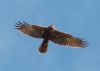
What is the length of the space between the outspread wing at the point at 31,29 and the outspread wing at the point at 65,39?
0.79 meters

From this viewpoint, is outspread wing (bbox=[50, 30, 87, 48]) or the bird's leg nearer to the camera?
the bird's leg

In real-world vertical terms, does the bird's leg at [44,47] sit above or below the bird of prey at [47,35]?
below

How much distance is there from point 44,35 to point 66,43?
6.00 feet

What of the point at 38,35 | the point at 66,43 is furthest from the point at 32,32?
the point at 66,43

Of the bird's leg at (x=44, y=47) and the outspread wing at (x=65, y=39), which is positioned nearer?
the bird's leg at (x=44, y=47)

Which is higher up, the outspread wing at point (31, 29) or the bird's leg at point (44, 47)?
the outspread wing at point (31, 29)

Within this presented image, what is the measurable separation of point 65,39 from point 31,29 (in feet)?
7.38

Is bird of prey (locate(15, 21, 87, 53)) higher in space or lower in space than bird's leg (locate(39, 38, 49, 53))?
higher

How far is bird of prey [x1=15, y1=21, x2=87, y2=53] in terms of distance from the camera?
2659 centimetres

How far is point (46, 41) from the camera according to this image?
87.2ft

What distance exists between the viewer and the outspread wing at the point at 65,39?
26938mm

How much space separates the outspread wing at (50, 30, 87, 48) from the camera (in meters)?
26.9

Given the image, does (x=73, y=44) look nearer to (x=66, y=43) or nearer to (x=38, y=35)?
(x=66, y=43)

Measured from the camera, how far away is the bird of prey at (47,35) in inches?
1047
